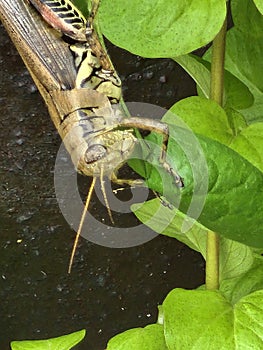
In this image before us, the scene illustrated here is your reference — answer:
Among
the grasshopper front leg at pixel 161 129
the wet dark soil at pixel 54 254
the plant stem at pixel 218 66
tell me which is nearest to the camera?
the grasshopper front leg at pixel 161 129

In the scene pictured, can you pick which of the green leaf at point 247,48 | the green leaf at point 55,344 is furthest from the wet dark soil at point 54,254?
the green leaf at point 55,344

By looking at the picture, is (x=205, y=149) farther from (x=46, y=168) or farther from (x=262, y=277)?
(x=46, y=168)

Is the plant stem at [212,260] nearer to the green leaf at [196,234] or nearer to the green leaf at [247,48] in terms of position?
the green leaf at [196,234]

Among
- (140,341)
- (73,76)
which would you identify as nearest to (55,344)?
(140,341)

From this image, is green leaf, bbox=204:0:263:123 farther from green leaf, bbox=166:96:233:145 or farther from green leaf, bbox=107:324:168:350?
green leaf, bbox=107:324:168:350

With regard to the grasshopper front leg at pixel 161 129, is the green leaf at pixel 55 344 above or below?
below

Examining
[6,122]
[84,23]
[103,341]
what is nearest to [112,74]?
[84,23]

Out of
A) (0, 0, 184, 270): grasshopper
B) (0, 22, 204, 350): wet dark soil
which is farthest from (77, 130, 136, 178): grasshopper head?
(0, 22, 204, 350): wet dark soil
